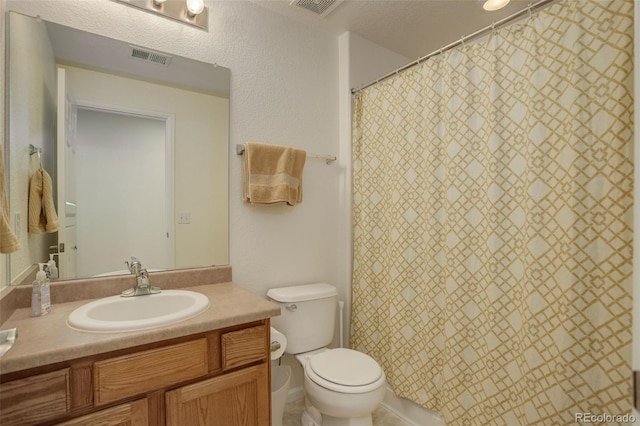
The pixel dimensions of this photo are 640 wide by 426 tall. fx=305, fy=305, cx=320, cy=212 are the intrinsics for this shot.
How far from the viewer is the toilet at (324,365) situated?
1.38m

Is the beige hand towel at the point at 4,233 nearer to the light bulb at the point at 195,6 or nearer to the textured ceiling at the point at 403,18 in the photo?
the light bulb at the point at 195,6

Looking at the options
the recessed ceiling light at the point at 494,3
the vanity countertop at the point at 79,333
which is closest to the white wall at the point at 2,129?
the vanity countertop at the point at 79,333

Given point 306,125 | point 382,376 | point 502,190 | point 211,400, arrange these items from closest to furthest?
1. point 211,400
2. point 502,190
3. point 382,376
4. point 306,125

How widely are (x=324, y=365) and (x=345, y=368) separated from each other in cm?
11

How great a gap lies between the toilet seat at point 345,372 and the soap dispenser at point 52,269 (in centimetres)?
122

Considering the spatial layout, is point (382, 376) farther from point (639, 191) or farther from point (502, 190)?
point (639, 191)

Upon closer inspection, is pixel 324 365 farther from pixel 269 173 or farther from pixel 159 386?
pixel 269 173

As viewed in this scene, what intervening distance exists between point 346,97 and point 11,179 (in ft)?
5.99

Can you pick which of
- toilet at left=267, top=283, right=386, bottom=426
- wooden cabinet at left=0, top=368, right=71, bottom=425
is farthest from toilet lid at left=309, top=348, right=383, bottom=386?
wooden cabinet at left=0, top=368, right=71, bottom=425

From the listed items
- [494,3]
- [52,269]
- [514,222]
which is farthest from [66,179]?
[494,3]

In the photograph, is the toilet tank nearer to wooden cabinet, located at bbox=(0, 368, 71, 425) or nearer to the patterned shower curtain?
the patterned shower curtain

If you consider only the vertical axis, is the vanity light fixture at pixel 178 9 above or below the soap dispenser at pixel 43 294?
above

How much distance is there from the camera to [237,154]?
1.78 meters

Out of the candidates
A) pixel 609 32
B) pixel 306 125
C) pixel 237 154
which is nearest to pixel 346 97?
pixel 306 125
